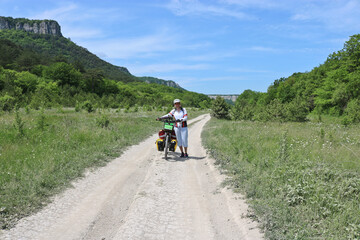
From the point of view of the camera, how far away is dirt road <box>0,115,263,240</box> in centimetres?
386

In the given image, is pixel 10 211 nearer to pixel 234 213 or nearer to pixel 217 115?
pixel 234 213

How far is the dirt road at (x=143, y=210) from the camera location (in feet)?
12.7

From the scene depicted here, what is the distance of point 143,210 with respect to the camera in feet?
15.3

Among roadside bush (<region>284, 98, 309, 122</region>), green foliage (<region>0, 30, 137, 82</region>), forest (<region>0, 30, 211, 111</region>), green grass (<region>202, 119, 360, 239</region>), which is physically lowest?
green grass (<region>202, 119, 360, 239</region>)

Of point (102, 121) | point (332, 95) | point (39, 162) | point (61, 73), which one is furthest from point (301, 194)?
point (61, 73)

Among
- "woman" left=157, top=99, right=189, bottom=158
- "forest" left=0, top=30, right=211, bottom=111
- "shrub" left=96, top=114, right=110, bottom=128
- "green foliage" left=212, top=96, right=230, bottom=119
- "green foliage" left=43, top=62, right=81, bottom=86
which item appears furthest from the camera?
"green foliage" left=43, top=62, right=81, bottom=86

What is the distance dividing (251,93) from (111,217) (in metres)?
163

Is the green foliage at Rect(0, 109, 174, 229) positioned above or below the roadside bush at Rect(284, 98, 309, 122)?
below

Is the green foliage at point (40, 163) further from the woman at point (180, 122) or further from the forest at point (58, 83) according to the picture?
the forest at point (58, 83)

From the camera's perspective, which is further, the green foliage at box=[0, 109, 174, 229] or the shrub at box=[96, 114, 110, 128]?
the shrub at box=[96, 114, 110, 128]

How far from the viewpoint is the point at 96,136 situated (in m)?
12.5

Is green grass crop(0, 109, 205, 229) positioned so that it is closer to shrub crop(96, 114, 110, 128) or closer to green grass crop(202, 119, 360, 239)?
shrub crop(96, 114, 110, 128)

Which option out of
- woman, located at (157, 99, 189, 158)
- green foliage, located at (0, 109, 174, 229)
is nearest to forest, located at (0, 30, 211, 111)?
green foliage, located at (0, 109, 174, 229)

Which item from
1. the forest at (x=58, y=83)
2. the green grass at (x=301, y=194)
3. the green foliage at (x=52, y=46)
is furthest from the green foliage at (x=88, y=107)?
the green foliage at (x=52, y=46)
